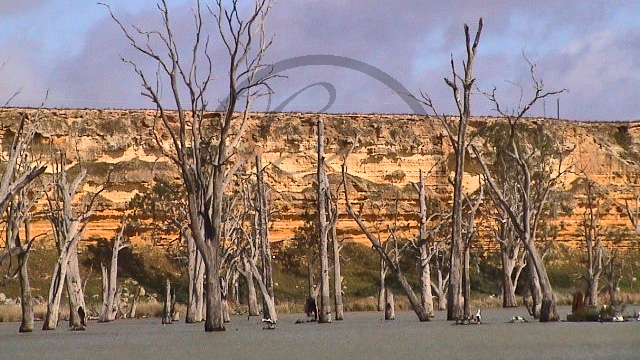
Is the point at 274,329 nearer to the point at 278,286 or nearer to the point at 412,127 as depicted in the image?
the point at 278,286

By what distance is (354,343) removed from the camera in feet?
65.5

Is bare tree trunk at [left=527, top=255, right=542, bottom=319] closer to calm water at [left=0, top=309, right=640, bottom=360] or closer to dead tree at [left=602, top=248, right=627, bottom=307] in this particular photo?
calm water at [left=0, top=309, right=640, bottom=360]

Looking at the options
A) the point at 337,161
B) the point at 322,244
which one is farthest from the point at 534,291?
the point at 337,161

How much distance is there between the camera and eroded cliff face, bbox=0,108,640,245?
5934cm

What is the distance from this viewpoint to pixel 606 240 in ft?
200

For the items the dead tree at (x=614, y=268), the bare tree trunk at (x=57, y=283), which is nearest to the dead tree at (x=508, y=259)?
the dead tree at (x=614, y=268)

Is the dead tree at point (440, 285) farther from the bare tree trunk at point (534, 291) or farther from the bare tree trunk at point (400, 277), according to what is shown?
the bare tree trunk at point (534, 291)

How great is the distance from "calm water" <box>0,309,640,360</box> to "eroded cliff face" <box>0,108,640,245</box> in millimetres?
32925

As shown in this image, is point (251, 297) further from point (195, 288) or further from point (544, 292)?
point (544, 292)

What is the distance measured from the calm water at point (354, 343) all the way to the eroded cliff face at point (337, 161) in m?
32.9

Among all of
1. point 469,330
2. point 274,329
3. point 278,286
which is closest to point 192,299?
point 274,329

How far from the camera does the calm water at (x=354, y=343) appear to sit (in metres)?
16.9

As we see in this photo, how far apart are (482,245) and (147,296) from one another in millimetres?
19415

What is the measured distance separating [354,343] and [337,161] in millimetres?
44613
